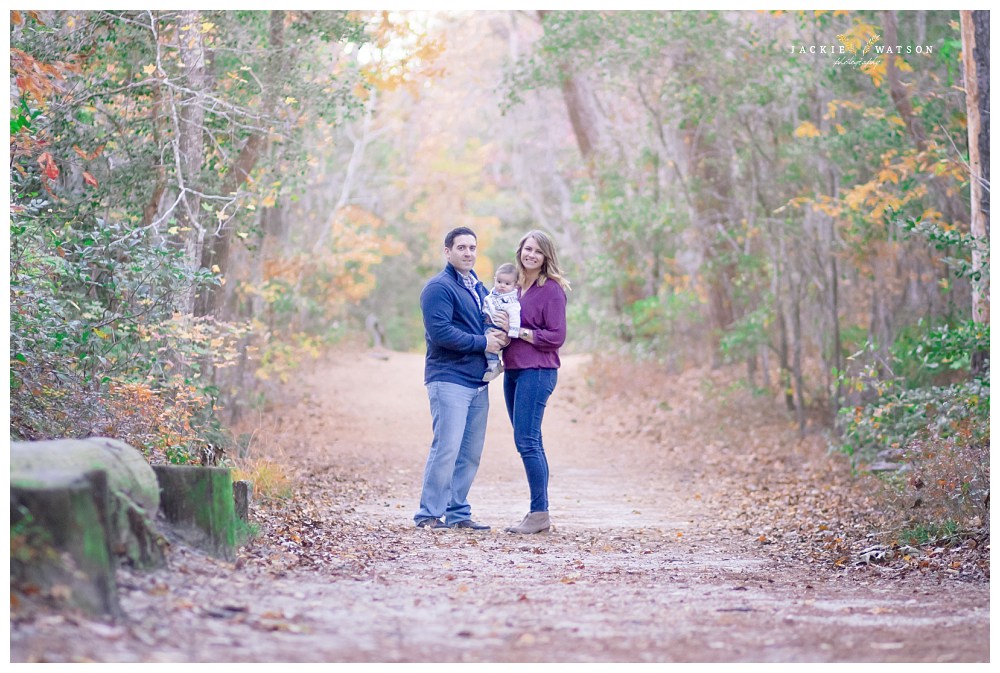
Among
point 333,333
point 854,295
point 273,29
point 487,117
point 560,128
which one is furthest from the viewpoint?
point 487,117

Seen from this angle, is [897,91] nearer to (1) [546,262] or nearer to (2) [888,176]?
(2) [888,176]

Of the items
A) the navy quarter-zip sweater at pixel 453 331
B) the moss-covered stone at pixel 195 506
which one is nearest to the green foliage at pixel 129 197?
the moss-covered stone at pixel 195 506

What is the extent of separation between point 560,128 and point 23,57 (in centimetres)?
2286

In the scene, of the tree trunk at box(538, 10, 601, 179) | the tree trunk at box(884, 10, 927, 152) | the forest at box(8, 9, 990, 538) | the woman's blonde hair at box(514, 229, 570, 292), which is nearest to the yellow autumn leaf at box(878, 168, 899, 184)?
the forest at box(8, 9, 990, 538)

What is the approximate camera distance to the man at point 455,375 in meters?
7.43

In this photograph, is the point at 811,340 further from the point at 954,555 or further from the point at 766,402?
the point at 954,555

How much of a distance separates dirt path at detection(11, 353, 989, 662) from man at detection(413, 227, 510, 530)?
0.33m

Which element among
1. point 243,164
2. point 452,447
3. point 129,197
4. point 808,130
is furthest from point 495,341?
point 808,130

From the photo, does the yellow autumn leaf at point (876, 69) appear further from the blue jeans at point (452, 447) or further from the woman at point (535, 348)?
the blue jeans at point (452, 447)

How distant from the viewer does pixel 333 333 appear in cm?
2461

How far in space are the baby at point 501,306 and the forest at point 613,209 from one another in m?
2.04

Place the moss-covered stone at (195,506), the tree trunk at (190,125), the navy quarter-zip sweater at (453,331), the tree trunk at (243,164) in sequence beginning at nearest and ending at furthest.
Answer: the moss-covered stone at (195,506) < the navy quarter-zip sweater at (453,331) < the tree trunk at (190,125) < the tree trunk at (243,164)

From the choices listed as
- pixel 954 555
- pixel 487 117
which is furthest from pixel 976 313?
pixel 487 117

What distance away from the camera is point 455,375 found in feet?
24.9
